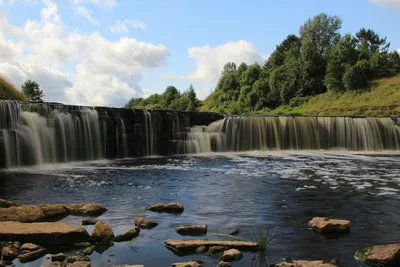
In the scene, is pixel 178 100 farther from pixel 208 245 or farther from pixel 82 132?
pixel 208 245

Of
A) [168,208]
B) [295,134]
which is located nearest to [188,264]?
[168,208]

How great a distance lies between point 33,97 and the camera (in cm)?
6041

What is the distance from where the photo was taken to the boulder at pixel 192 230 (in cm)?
875

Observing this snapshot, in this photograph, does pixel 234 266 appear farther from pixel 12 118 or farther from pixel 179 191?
pixel 12 118

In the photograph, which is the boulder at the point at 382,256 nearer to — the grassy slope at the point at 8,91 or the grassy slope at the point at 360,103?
the grassy slope at the point at 8,91

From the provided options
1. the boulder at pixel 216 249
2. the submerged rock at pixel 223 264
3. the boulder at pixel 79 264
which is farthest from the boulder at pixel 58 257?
the submerged rock at pixel 223 264

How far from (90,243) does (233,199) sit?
626 cm

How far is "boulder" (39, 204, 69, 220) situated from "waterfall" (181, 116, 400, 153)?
77.1 ft

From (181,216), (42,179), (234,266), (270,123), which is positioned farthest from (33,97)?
(234,266)

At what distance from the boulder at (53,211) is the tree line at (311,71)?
69869mm

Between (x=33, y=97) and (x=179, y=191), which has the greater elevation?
(x=33, y=97)

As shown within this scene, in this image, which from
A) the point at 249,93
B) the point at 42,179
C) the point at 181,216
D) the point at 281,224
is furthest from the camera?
the point at 249,93

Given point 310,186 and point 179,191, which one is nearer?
point 179,191

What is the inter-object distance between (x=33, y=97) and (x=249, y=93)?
48.9 meters
